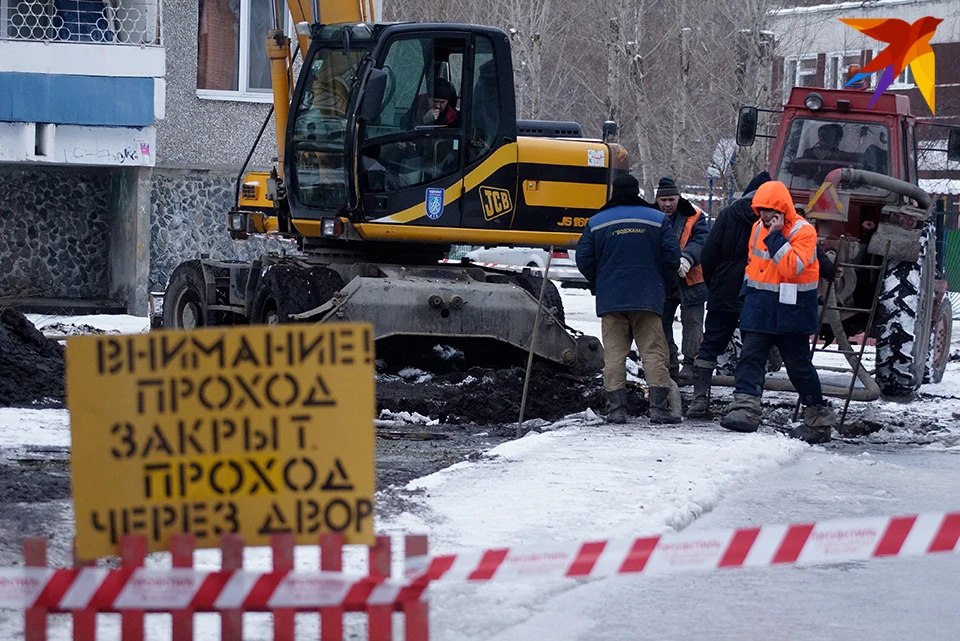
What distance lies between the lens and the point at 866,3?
34.7 m

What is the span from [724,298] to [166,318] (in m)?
7.64

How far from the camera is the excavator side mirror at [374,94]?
13.2 metres

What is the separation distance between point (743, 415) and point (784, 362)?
0.49 m

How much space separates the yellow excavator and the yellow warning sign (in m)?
8.25

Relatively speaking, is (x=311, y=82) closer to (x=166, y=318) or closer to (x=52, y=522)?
(x=166, y=318)

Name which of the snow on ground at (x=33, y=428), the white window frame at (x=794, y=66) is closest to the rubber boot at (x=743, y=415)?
the snow on ground at (x=33, y=428)

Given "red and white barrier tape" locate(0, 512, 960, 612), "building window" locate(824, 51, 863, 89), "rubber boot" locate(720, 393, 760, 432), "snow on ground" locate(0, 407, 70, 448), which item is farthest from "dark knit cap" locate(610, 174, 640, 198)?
"building window" locate(824, 51, 863, 89)

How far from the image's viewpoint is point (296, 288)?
13.8 m

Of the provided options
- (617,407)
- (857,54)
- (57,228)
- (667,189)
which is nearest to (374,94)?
(667,189)

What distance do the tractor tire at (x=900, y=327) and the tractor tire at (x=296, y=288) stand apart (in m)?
4.99

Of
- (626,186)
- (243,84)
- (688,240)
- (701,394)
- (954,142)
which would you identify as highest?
(243,84)

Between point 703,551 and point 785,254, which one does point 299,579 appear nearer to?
point 703,551

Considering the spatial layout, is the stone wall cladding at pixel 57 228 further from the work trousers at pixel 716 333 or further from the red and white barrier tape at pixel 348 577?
the red and white barrier tape at pixel 348 577

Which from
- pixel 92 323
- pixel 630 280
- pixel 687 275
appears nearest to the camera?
pixel 630 280
